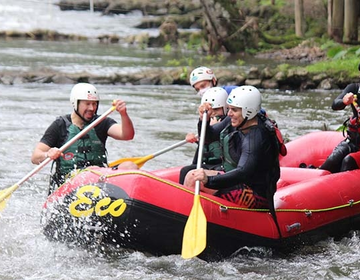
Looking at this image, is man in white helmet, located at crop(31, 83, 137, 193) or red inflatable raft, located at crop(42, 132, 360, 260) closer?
red inflatable raft, located at crop(42, 132, 360, 260)

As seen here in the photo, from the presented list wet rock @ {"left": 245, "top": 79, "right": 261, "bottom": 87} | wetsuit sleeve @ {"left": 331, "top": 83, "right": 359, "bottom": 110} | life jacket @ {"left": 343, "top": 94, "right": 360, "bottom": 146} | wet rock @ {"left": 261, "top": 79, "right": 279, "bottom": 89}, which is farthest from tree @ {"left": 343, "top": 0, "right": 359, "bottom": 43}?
life jacket @ {"left": 343, "top": 94, "right": 360, "bottom": 146}

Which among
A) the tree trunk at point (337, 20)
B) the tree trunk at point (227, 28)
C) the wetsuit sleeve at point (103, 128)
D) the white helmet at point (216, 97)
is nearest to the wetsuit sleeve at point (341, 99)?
the white helmet at point (216, 97)

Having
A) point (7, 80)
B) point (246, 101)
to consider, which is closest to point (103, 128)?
point (246, 101)

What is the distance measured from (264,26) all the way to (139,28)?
20.6 ft

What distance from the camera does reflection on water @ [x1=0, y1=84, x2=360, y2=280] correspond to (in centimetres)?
601

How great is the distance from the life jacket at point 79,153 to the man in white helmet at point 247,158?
0.94m

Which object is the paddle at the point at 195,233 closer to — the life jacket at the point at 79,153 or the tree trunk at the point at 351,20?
the life jacket at the point at 79,153

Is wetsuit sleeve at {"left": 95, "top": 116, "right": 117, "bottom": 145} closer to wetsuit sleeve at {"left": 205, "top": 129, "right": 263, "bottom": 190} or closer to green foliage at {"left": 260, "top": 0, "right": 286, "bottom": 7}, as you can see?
wetsuit sleeve at {"left": 205, "top": 129, "right": 263, "bottom": 190}

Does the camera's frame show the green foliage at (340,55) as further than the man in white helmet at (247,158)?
Yes

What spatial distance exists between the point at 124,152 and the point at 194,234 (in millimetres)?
5864

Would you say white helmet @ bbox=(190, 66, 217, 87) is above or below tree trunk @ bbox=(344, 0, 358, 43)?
below

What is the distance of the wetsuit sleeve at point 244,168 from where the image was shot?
5.93 metres

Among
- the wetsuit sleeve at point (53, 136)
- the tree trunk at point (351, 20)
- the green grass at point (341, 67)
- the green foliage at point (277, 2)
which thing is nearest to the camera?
the wetsuit sleeve at point (53, 136)

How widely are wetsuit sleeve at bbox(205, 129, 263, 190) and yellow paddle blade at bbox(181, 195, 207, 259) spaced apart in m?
0.32
